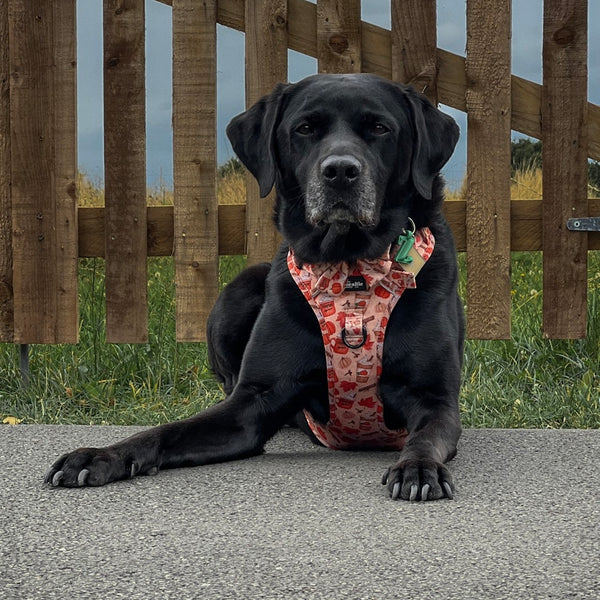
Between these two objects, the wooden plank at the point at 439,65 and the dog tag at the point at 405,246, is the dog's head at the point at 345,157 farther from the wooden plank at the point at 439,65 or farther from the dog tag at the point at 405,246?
the wooden plank at the point at 439,65

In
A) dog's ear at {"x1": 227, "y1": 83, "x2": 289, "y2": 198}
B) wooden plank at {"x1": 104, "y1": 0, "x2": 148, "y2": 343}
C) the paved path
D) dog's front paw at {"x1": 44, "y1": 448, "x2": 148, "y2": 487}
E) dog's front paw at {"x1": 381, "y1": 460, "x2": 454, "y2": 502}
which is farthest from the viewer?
wooden plank at {"x1": 104, "y1": 0, "x2": 148, "y2": 343}

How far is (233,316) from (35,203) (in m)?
1.75

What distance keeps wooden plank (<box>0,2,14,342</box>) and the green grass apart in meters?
0.20

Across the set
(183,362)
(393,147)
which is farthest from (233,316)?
(183,362)

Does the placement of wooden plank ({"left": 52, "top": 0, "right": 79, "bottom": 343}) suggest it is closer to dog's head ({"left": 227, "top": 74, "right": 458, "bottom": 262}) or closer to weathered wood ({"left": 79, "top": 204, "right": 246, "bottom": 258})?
weathered wood ({"left": 79, "top": 204, "right": 246, "bottom": 258})

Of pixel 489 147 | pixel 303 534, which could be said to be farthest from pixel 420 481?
pixel 489 147

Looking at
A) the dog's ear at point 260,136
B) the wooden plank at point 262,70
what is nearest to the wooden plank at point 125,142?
the wooden plank at point 262,70

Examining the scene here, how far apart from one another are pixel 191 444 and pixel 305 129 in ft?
3.38

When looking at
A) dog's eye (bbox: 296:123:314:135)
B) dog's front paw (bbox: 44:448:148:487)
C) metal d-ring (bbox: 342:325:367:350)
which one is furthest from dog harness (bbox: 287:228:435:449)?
dog's front paw (bbox: 44:448:148:487)

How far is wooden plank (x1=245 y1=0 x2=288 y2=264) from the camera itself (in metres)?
4.72

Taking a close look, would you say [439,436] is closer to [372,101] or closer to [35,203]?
[372,101]

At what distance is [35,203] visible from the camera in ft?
16.3

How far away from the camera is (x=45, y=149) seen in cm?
497

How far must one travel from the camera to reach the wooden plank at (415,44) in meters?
4.71
